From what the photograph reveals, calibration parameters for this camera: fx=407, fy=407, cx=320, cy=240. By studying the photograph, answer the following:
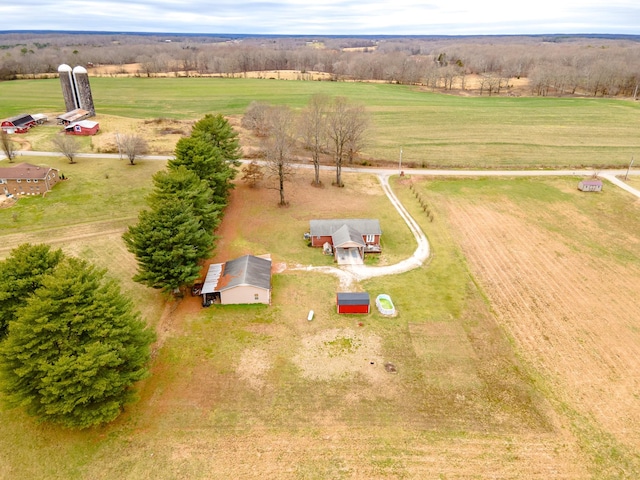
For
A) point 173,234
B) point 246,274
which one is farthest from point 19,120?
point 246,274

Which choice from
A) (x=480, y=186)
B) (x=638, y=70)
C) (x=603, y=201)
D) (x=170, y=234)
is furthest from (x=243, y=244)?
(x=638, y=70)

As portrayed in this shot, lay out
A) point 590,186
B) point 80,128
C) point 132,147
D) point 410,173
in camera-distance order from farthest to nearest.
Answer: point 80,128
point 410,173
point 132,147
point 590,186

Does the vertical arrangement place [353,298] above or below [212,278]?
below

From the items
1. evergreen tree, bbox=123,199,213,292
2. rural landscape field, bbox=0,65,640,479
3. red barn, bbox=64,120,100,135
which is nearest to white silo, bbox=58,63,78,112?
red barn, bbox=64,120,100,135

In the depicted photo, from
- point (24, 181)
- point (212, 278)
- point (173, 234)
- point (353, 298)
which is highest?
point (173, 234)

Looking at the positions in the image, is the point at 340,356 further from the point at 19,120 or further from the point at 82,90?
the point at 82,90

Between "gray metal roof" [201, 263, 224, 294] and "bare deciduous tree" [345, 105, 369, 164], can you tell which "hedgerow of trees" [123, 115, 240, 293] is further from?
"bare deciduous tree" [345, 105, 369, 164]

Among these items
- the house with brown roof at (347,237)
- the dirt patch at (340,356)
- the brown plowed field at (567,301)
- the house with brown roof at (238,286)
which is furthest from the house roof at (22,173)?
the brown plowed field at (567,301)
